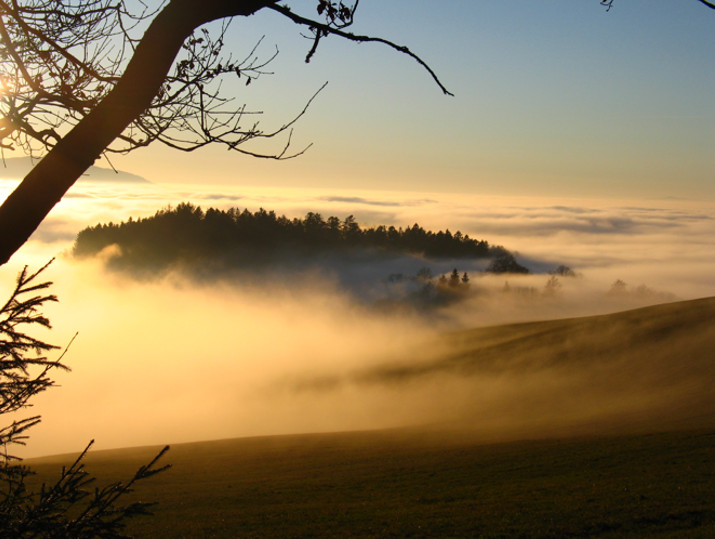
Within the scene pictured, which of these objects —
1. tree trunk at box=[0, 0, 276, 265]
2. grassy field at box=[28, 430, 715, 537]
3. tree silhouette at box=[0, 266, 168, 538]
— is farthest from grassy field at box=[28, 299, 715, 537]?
tree trunk at box=[0, 0, 276, 265]

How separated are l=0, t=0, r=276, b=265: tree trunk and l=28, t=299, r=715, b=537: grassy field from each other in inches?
811

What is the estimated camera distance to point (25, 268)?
142 inches

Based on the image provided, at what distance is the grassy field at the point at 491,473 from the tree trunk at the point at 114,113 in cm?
2060

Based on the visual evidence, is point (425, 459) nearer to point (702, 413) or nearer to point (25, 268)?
point (702, 413)

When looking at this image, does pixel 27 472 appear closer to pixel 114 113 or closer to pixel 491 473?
pixel 114 113

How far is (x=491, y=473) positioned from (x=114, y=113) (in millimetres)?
33800

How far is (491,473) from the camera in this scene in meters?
33.7

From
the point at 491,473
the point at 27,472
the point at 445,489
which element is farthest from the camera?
the point at 491,473

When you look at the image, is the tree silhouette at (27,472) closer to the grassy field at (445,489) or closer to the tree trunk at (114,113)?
the tree trunk at (114,113)

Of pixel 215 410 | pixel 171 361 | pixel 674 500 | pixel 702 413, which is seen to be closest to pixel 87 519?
pixel 674 500

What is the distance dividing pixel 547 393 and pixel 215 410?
2344 inches

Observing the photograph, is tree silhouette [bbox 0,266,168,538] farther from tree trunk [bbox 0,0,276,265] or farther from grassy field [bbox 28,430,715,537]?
grassy field [bbox 28,430,715,537]

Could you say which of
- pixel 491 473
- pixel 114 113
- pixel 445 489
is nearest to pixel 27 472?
pixel 114 113

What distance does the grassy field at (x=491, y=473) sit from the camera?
75.2ft
